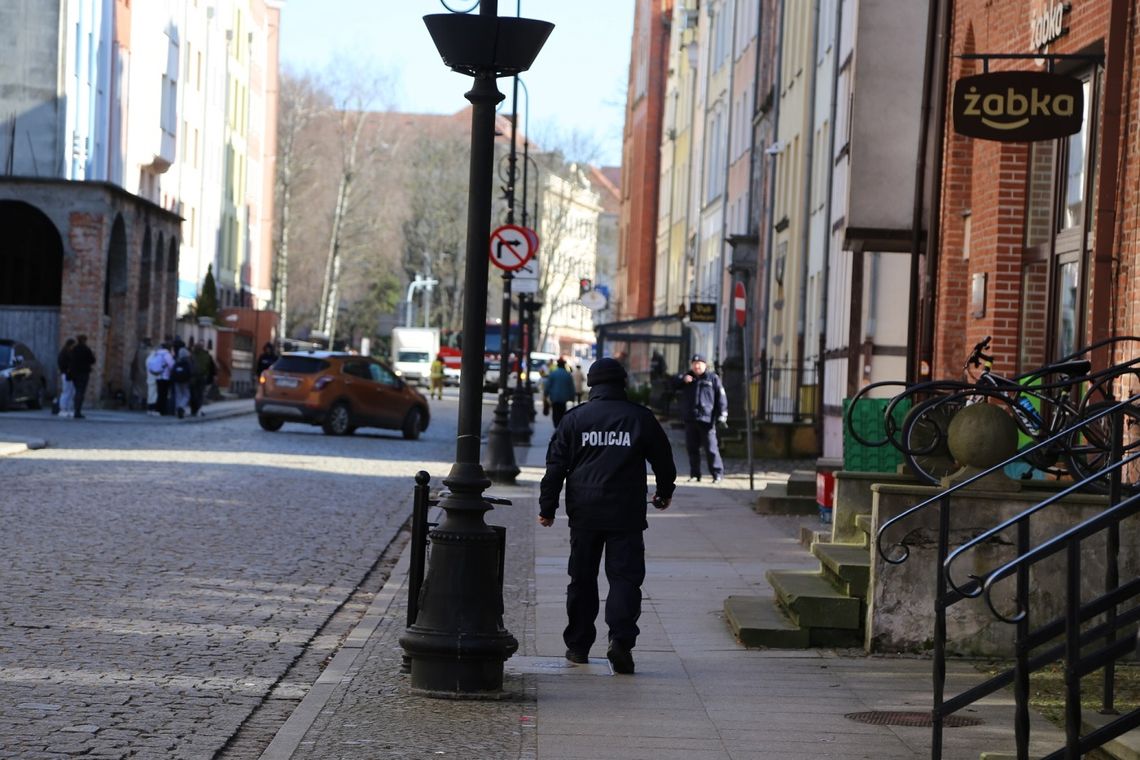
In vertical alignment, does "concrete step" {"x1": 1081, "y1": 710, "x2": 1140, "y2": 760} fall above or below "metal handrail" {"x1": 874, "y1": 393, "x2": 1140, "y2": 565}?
below

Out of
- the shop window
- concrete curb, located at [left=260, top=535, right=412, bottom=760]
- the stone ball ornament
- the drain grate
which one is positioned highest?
the shop window

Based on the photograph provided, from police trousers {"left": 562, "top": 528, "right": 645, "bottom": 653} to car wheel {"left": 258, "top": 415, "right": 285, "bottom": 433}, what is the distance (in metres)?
28.6

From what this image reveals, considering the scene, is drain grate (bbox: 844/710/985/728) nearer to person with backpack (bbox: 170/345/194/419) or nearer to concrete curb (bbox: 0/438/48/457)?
concrete curb (bbox: 0/438/48/457)

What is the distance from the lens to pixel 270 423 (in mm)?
38812

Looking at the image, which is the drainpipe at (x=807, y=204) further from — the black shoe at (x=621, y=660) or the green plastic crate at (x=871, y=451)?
the black shoe at (x=621, y=660)

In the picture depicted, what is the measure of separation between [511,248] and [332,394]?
11224 millimetres

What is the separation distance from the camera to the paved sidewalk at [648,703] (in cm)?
770

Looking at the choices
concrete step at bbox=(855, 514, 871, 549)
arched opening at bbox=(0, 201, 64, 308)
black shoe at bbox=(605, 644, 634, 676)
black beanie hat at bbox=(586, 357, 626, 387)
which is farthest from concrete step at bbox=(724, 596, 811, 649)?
arched opening at bbox=(0, 201, 64, 308)

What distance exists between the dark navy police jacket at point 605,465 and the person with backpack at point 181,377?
33157 millimetres

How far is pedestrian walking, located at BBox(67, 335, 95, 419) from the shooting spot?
1550 inches

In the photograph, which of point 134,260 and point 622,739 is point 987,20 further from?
point 134,260

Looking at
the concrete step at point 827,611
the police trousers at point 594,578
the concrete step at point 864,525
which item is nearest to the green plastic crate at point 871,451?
the concrete step at point 864,525

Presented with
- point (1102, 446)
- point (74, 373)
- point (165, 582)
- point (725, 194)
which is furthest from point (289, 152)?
point (1102, 446)

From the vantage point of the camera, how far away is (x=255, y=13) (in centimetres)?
8269
